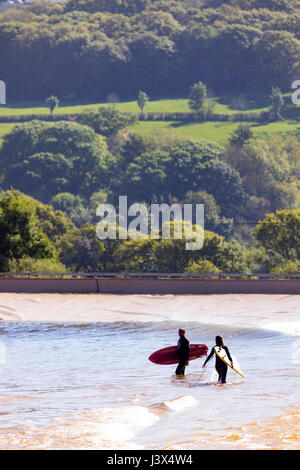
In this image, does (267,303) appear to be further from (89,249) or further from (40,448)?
(89,249)

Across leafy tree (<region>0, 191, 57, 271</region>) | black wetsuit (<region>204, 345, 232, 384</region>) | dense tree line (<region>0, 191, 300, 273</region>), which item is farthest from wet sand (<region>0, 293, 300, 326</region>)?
leafy tree (<region>0, 191, 57, 271</region>)

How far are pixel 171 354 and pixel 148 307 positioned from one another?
1121 cm

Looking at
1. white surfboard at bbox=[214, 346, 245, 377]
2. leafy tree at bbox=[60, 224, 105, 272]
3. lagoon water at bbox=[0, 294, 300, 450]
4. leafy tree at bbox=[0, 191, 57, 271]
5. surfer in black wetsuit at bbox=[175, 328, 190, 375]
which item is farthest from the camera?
leafy tree at bbox=[60, 224, 105, 272]

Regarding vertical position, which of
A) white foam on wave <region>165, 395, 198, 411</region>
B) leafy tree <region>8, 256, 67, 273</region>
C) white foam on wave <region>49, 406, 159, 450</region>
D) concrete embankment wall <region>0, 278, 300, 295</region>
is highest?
leafy tree <region>8, 256, 67, 273</region>

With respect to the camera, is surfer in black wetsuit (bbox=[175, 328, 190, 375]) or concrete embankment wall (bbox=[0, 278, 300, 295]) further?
concrete embankment wall (bbox=[0, 278, 300, 295])

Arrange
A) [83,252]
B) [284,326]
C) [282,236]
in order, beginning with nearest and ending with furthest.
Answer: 1. [284,326]
2. [282,236]
3. [83,252]

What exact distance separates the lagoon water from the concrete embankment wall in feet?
1.82

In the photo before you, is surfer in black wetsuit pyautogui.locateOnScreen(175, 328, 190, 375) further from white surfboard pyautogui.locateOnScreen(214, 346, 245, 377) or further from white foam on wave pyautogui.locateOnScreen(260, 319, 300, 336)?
white foam on wave pyautogui.locateOnScreen(260, 319, 300, 336)

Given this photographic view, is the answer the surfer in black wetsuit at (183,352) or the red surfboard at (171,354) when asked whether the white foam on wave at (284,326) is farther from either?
the surfer in black wetsuit at (183,352)

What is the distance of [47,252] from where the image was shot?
54.4 m

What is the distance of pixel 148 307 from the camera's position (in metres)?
36.5

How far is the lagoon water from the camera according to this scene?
17016mm

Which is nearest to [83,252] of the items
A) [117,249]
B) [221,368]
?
[117,249]

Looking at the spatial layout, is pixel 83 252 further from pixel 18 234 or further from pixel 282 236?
pixel 18 234
